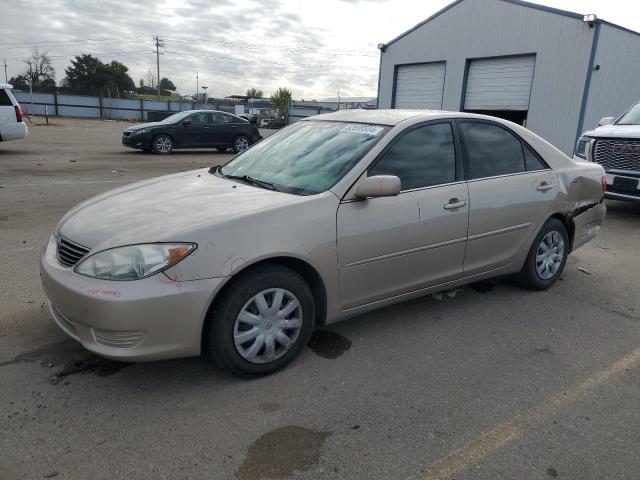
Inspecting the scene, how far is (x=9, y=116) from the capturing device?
1330cm

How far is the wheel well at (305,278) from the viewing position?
111 inches

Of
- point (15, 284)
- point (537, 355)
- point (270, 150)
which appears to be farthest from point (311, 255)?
point (15, 284)

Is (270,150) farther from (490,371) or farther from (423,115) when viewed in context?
(490,371)

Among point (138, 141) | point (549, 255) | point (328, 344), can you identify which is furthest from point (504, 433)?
point (138, 141)

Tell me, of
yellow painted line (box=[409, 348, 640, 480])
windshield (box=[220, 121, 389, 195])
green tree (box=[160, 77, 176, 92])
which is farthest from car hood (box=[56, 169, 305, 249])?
green tree (box=[160, 77, 176, 92])

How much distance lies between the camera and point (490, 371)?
3.26m

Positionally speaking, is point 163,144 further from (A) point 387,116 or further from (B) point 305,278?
(B) point 305,278

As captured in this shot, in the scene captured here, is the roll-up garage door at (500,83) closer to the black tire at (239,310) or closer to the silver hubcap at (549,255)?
the silver hubcap at (549,255)

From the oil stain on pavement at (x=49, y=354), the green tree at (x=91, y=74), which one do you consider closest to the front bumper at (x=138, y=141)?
the oil stain on pavement at (x=49, y=354)

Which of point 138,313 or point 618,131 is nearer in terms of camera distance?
point 138,313

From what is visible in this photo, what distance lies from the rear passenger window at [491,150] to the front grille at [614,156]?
4729mm

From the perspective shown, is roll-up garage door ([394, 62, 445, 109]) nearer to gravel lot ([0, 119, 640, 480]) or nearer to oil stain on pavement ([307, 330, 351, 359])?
gravel lot ([0, 119, 640, 480])

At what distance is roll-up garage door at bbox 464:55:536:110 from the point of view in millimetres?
17734

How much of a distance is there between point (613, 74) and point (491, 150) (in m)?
15.2
